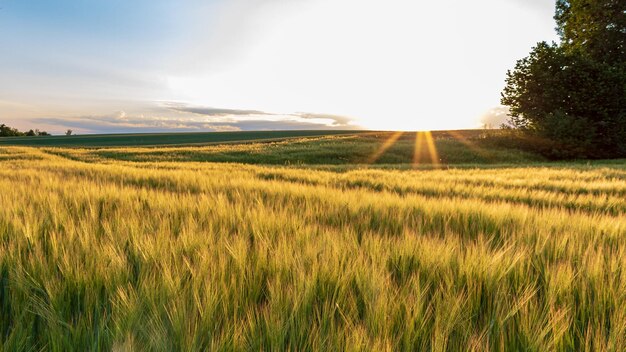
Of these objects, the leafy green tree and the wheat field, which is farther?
the leafy green tree

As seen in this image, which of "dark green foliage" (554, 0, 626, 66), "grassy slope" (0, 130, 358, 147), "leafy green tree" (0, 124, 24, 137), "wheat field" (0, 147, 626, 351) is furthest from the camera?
"leafy green tree" (0, 124, 24, 137)

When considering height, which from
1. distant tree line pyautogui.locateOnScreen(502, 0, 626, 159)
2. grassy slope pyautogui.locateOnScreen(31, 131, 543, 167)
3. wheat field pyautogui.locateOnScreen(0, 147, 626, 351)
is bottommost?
grassy slope pyautogui.locateOnScreen(31, 131, 543, 167)

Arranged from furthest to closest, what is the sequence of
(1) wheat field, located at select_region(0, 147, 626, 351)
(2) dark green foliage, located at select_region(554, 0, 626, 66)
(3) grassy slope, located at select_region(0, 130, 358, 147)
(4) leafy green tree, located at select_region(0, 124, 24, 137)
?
(4) leafy green tree, located at select_region(0, 124, 24, 137) → (3) grassy slope, located at select_region(0, 130, 358, 147) → (2) dark green foliage, located at select_region(554, 0, 626, 66) → (1) wheat field, located at select_region(0, 147, 626, 351)

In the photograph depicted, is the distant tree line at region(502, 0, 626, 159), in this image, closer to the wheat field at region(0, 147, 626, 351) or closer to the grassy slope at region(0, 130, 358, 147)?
the wheat field at region(0, 147, 626, 351)

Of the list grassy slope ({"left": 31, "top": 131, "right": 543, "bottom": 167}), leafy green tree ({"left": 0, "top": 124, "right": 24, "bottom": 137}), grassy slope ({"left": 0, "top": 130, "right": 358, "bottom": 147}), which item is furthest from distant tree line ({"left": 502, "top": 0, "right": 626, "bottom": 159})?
leafy green tree ({"left": 0, "top": 124, "right": 24, "bottom": 137})

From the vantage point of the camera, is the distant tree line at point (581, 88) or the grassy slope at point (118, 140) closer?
the distant tree line at point (581, 88)

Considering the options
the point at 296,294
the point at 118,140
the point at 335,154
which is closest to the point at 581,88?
the point at 335,154

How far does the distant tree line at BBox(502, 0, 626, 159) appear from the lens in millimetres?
28547

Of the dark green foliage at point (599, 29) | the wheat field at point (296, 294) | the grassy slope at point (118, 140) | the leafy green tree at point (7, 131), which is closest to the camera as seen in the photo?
the wheat field at point (296, 294)

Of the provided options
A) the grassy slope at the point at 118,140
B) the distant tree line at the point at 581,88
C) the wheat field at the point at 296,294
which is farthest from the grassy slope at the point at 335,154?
the grassy slope at the point at 118,140

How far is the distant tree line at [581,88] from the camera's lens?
28547 millimetres

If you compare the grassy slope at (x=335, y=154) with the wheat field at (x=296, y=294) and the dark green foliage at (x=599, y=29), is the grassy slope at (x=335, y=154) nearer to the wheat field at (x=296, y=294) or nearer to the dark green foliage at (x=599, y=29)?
the dark green foliage at (x=599, y=29)

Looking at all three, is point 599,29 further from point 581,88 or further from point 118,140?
point 118,140

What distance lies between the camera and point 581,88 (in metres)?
29.8
